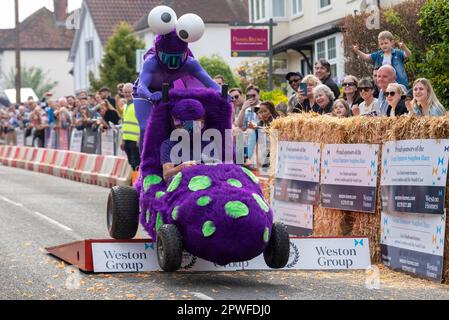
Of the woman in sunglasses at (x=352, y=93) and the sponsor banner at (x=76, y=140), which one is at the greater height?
the woman in sunglasses at (x=352, y=93)

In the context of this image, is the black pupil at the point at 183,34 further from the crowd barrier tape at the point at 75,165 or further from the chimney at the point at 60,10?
the chimney at the point at 60,10

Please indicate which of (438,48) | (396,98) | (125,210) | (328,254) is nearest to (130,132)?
(438,48)

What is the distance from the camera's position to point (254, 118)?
18.9 metres

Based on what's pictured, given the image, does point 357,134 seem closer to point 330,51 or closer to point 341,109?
point 341,109

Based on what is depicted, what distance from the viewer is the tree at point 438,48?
15.8m

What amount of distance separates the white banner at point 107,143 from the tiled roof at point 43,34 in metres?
81.7

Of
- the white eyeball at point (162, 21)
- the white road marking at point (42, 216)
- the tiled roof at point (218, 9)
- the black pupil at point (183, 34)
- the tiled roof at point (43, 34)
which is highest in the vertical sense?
the tiled roof at point (43, 34)

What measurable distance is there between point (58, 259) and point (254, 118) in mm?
7634

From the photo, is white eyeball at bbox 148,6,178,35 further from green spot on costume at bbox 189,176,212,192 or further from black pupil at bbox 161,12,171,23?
green spot on costume at bbox 189,176,212,192

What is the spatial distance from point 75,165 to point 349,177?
1662 centimetres

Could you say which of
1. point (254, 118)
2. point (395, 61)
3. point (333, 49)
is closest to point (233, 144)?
point (395, 61)

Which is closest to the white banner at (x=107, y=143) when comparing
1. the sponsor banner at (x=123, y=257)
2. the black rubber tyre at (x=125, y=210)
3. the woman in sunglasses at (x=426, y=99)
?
the black rubber tyre at (x=125, y=210)

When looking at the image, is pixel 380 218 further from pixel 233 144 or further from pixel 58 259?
pixel 58 259

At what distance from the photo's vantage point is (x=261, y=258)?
36.3 ft
